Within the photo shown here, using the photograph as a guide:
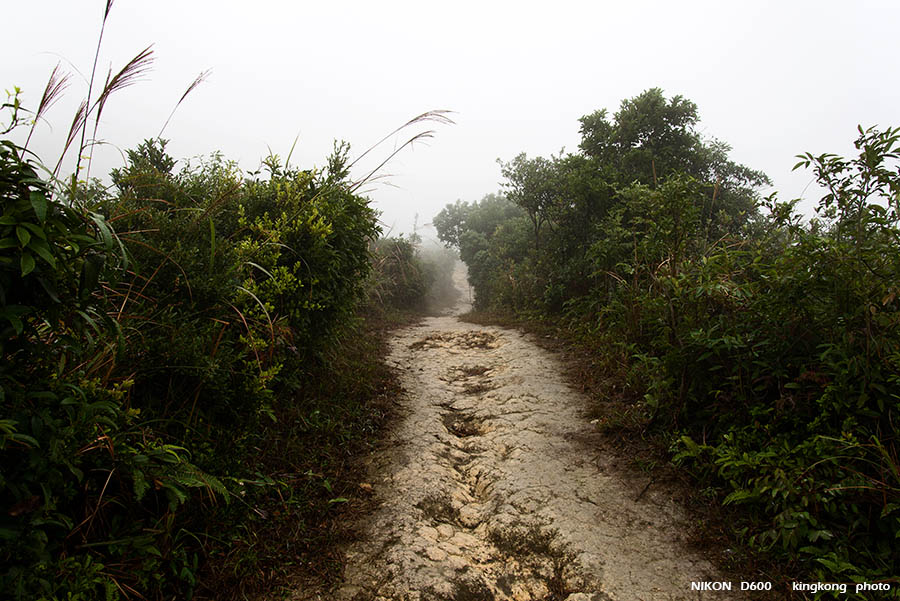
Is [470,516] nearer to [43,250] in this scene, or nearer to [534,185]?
[43,250]

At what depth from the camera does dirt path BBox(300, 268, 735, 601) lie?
220 cm

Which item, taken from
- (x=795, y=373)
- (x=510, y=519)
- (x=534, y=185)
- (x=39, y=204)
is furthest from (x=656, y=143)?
(x=39, y=204)

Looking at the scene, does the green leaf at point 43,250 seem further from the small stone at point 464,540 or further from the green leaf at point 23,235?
the small stone at point 464,540

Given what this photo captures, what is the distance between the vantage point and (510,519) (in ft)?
9.00

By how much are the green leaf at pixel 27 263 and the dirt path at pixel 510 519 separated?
6.11ft

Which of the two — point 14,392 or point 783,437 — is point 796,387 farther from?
point 14,392

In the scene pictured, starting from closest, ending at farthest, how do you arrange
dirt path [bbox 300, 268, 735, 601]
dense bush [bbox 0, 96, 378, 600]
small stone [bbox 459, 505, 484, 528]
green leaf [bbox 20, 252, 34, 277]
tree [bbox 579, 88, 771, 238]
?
green leaf [bbox 20, 252, 34, 277] → dense bush [bbox 0, 96, 378, 600] → dirt path [bbox 300, 268, 735, 601] → small stone [bbox 459, 505, 484, 528] → tree [bbox 579, 88, 771, 238]

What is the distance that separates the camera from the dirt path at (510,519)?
220cm

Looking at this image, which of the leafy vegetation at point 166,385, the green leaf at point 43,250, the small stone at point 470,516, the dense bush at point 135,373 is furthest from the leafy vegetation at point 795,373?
the green leaf at point 43,250

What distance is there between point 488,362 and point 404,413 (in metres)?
2.41

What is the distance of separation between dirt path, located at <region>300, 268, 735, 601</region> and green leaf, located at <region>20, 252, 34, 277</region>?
73.3 inches

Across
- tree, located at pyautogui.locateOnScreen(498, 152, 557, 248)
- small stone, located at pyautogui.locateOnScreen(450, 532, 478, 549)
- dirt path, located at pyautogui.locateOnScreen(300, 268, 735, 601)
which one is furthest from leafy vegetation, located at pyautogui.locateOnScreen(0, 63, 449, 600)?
tree, located at pyautogui.locateOnScreen(498, 152, 557, 248)

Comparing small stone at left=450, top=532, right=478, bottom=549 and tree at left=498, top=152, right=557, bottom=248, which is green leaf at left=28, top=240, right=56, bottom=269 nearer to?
small stone at left=450, top=532, right=478, bottom=549

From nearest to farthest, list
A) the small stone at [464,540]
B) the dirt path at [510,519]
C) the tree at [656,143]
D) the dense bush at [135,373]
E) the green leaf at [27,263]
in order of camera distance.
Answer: the green leaf at [27,263] → the dense bush at [135,373] → the dirt path at [510,519] → the small stone at [464,540] → the tree at [656,143]
